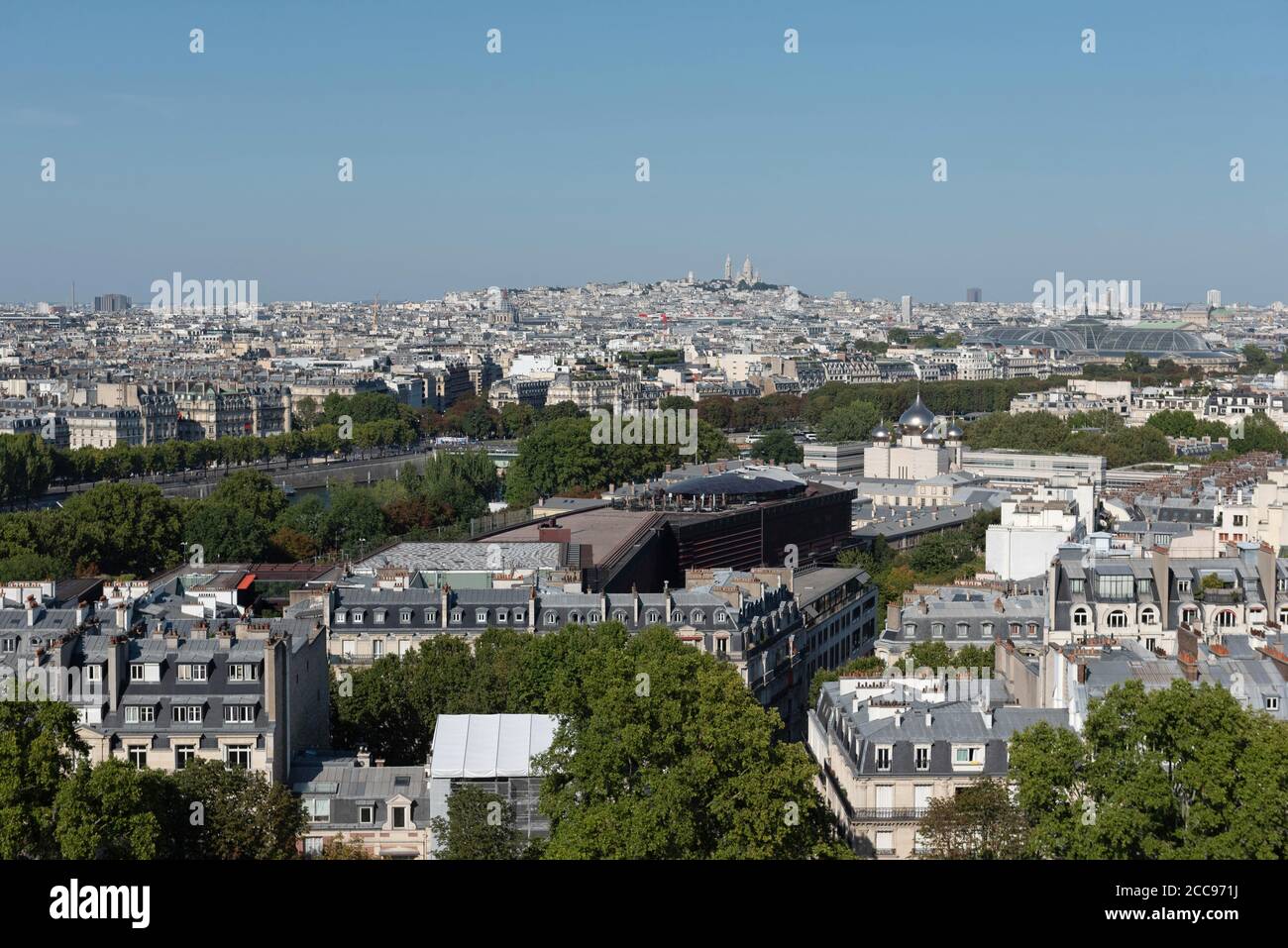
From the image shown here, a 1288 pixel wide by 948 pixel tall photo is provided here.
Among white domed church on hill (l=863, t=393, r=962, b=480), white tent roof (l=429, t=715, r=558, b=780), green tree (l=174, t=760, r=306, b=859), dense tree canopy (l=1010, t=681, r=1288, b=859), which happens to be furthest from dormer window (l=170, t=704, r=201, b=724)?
white domed church on hill (l=863, t=393, r=962, b=480)

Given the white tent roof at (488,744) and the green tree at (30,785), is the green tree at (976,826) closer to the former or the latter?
the white tent roof at (488,744)

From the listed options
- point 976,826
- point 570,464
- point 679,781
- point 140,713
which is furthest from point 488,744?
point 570,464

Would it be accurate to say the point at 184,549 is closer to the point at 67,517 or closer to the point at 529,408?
the point at 67,517

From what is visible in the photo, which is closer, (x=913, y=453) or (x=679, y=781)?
(x=679, y=781)

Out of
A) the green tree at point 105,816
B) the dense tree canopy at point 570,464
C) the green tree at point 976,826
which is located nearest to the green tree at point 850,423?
the dense tree canopy at point 570,464

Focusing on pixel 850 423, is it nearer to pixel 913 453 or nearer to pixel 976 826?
pixel 913 453

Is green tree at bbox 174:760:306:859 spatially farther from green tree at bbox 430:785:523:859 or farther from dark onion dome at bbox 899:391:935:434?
dark onion dome at bbox 899:391:935:434
